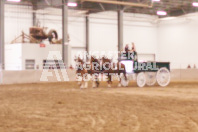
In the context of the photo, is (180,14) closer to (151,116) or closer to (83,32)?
(83,32)

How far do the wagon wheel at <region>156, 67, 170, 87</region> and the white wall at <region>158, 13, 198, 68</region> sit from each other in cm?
1910

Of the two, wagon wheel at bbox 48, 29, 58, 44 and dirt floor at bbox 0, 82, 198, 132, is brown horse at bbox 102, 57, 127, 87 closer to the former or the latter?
dirt floor at bbox 0, 82, 198, 132

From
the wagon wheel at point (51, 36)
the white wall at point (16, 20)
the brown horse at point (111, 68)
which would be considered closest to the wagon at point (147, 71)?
the brown horse at point (111, 68)


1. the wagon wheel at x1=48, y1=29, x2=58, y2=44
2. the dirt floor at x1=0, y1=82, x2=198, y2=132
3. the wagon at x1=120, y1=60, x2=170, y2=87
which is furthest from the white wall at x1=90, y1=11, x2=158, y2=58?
the dirt floor at x1=0, y1=82, x2=198, y2=132

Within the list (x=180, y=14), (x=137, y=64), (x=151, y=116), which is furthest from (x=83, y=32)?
(x=151, y=116)

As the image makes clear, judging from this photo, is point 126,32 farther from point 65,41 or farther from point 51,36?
point 65,41

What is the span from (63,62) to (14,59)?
431 centimetres

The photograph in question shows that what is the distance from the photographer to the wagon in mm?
18109

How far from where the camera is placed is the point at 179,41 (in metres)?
40.9

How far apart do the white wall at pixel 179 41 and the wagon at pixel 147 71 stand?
62.8 ft

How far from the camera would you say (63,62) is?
29781 millimetres

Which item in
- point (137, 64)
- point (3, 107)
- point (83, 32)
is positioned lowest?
point (3, 107)

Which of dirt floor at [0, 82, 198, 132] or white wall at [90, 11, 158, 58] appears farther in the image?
white wall at [90, 11, 158, 58]

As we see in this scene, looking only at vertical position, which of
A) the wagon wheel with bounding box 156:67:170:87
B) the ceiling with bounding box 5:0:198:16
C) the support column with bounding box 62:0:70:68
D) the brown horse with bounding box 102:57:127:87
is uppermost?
the ceiling with bounding box 5:0:198:16
